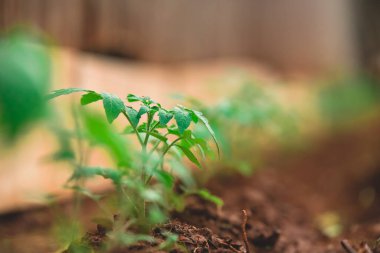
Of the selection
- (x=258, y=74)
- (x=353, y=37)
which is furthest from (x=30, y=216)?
(x=353, y=37)

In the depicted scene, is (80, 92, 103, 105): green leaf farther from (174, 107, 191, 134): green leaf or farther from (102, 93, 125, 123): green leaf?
(174, 107, 191, 134): green leaf

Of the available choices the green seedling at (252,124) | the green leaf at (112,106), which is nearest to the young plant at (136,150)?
the green leaf at (112,106)

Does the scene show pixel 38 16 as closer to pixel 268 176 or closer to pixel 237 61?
pixel 268 176

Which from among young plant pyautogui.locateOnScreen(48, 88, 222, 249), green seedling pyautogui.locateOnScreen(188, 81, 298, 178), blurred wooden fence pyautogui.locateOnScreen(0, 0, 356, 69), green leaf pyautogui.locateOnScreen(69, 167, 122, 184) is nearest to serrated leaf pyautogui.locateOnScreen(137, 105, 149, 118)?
young plant pyautogui.locateOnScreen(48, 88, 222, 249)

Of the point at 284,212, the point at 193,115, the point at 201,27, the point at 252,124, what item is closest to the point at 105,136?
the point at 193,115

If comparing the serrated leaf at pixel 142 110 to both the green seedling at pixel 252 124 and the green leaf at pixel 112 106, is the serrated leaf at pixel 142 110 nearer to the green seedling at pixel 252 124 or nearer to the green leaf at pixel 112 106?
the green leaf at pixel 112 106

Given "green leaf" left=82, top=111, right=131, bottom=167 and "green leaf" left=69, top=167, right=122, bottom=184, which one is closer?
"green leaf" left=82, top=111, right=131, bottom=167
